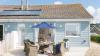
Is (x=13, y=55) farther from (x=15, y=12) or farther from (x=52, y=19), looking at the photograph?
(x=15, y=12)

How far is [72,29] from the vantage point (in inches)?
1062

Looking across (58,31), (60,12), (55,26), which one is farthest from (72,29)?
(60,12)

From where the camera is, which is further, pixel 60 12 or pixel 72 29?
pixel 60 12

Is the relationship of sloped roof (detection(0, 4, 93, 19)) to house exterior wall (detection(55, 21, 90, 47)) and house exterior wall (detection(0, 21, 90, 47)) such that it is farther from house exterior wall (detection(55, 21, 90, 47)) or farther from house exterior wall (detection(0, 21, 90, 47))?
house exterior wall (detection(55, 21, 90, 47))

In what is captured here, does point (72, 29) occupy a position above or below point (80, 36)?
above

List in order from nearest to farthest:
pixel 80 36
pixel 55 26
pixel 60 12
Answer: pixel 55 26 < pixel 80 36 < pixel 60 12

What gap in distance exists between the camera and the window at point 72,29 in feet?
87.8

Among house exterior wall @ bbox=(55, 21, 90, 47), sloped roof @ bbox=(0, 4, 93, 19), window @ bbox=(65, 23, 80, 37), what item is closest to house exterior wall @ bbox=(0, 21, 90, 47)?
house exterior wall @ bbox=(55, 21, 90, 47)

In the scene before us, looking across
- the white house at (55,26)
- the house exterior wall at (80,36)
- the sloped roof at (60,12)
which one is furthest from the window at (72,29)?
the sloped roof at (60,12)

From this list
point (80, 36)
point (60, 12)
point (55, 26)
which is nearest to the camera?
point (55, 26)

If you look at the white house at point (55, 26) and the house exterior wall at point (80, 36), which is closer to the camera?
the white house at point (55, 26)

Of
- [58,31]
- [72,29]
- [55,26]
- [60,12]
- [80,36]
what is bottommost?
[80,36]

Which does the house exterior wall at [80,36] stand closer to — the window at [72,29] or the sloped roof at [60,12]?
the window at [72,29]

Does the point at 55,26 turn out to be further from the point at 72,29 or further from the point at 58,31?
the point at 72,29
